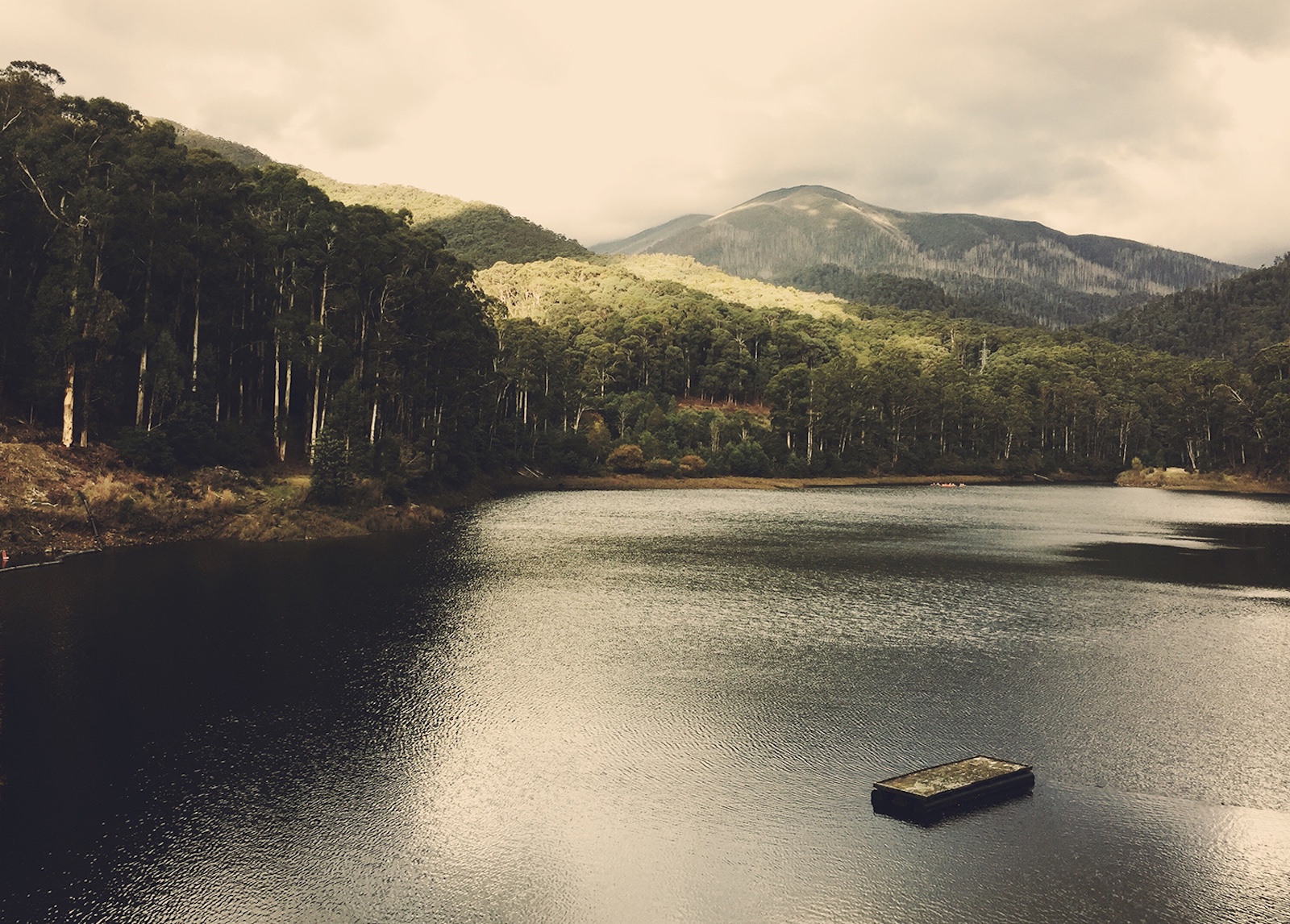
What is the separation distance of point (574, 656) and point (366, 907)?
46.9ft

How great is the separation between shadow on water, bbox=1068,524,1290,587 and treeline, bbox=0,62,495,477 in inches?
1997

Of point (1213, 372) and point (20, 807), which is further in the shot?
point (1213, 372)

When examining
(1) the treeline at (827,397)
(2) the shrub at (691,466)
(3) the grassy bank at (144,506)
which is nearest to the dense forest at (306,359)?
(2) the shrub at (691,466)

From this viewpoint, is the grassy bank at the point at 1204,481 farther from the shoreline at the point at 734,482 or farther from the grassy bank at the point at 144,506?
the grassy bank at the point at 144,506

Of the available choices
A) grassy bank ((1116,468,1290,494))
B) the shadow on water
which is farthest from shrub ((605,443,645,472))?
grassy bank ((1116,468,1290,494))

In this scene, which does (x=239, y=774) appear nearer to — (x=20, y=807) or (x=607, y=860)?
(x=20, y=807)

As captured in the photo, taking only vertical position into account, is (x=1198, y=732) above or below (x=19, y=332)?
below

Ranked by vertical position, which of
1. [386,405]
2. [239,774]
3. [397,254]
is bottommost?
[239,774]

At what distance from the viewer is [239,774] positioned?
17.2 metres

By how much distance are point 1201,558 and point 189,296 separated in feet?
226

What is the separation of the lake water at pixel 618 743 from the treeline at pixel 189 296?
1468 cm

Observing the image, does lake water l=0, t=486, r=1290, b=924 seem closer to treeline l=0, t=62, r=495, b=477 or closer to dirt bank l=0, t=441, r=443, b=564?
dirt bank l=0, t=441, r=443, b=564

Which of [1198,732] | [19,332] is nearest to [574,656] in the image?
[1198,732]

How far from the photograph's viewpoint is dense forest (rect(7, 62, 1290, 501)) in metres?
47.9
